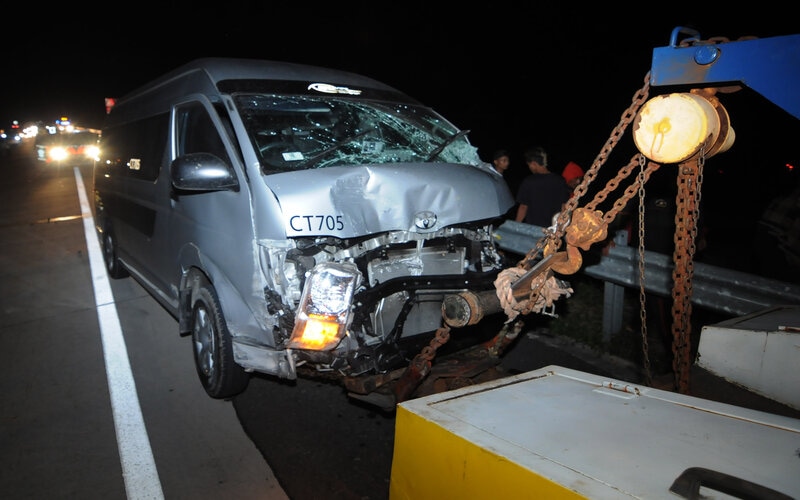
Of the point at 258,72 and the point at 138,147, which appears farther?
the point at 138,147

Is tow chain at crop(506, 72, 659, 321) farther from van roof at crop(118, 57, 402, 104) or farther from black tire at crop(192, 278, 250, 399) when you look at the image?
van roof at crop(118, 57, 402, 104)

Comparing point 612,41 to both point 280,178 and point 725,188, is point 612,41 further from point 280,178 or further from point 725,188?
point 280,178

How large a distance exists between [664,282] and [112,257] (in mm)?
6424

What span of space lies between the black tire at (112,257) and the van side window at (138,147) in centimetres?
93

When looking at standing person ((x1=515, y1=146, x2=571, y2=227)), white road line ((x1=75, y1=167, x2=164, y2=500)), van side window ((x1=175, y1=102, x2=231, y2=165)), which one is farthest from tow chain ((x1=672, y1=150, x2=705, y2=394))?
standing person ((x1=515, y1=146, x2=571, y2=227))

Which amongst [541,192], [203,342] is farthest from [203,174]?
[541,192]

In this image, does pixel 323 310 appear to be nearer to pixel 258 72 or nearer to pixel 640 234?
pixel 640 234

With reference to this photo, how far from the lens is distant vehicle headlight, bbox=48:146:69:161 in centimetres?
2420

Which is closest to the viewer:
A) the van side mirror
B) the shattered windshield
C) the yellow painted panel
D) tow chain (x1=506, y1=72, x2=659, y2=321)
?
the yellow painted panel

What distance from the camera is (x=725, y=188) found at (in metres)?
14.2

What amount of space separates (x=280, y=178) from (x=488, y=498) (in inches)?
86.6

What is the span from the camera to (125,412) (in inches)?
148

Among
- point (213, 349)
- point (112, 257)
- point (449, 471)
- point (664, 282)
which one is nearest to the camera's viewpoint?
point (449, 471)

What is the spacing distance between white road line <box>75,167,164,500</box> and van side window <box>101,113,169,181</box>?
1.56m
